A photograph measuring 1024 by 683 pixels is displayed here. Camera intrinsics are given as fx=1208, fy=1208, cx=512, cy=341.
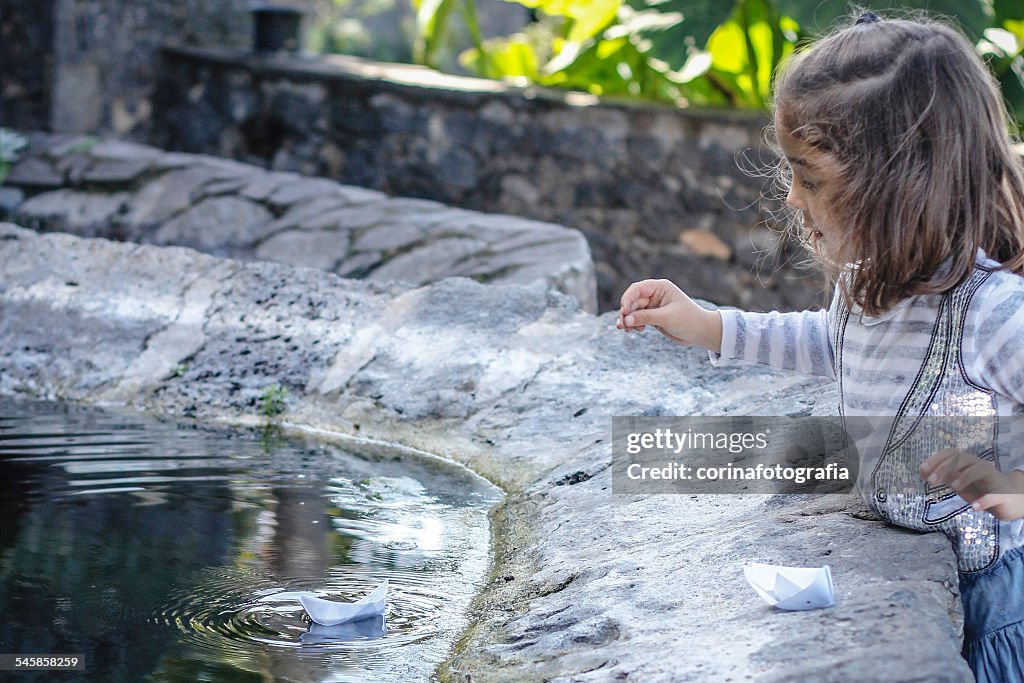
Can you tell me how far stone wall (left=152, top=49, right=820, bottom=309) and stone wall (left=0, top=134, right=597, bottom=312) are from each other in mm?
958

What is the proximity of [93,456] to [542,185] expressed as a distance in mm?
3476

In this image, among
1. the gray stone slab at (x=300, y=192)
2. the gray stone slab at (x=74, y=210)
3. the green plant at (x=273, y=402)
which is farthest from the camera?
the gray stone slab at (x=74, y=210)

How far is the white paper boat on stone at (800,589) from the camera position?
1.38 meters

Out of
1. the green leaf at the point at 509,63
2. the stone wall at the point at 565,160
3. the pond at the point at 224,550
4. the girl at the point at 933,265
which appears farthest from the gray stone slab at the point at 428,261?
the green leaf at the point at 509,63

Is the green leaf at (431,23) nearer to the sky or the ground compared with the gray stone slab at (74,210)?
nearer to the sky

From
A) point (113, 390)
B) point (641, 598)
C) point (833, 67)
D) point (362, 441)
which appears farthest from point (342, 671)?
point (113, 390)

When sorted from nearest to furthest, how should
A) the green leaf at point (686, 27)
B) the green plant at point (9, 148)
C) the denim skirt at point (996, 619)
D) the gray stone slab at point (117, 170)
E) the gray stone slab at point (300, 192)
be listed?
the denim skirt at point (996, 619), the gray stone slab at point (300, 192), the gray stone slab at point (117, 170), the green plant at point (9, 148), the green leaf at point (686, 27)

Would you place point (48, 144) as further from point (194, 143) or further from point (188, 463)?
point (188, 463)

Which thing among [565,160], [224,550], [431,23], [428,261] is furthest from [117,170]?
[224,550]

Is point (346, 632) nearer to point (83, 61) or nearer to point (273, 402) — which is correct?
point (273, 402)

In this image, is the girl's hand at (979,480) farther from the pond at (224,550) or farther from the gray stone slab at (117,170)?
the gray stone slab at (117,170)

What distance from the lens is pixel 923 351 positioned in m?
1.54

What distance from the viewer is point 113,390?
3068 mm

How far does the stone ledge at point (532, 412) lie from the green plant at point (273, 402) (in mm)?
25
